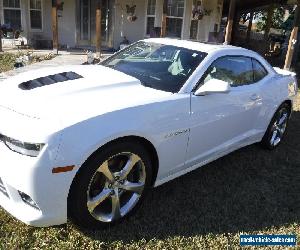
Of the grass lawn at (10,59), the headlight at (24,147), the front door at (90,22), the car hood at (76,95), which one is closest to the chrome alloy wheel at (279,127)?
the car hood at (76,95)

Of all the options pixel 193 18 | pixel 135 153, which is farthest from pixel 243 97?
pixel 193 18

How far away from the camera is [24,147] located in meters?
2.78

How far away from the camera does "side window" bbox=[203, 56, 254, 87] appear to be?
414 cm

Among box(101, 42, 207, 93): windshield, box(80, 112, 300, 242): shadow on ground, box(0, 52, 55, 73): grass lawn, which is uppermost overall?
box(101, 42, 207, 93): windshield

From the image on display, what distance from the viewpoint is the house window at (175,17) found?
15367mm

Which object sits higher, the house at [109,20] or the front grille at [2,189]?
the house at [109,20]

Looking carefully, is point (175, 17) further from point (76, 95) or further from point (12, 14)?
point (76, 95)

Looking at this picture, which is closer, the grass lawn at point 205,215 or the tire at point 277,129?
the grass lawn at point 205,215

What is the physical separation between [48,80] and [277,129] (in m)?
3.70

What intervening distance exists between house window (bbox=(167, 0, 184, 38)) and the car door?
36.7ft

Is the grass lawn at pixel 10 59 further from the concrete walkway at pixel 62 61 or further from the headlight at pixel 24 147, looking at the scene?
the headlight at pixel 24 147

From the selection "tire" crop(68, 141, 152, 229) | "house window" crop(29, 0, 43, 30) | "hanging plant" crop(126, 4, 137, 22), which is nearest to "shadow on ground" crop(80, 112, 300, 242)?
"tire" crop(68, 141, 152, 229)

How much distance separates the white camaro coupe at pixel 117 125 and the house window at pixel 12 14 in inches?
460

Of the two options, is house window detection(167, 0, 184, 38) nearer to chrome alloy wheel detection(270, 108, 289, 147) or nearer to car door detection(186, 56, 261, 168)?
chrome alloy wheel detection(270, 108, 289, 147)
